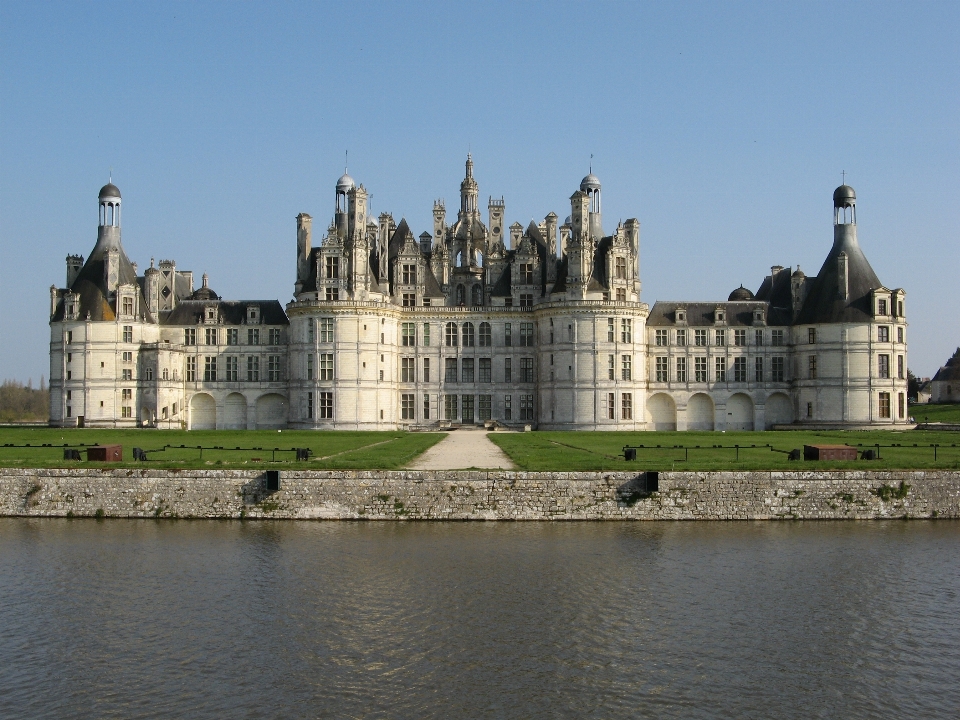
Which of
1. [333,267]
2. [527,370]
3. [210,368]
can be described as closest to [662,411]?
[527,370]

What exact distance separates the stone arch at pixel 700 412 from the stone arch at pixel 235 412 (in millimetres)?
33426

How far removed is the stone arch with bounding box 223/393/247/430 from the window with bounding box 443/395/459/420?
15.1 m

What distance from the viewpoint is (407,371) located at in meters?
77.9

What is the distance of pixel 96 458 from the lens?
131 feet

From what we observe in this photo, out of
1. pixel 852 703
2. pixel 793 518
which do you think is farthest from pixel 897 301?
pixel 852 703

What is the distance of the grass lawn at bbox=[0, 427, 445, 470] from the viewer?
37.9 metres

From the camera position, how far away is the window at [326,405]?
73.0 metres

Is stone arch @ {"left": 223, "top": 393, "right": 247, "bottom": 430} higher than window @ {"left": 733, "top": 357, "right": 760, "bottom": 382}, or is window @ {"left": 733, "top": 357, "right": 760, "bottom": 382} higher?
window @ {"left": 733, "top": 357, "right": 760, "bottom": 382}

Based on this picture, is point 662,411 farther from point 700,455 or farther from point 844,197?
point 700,455

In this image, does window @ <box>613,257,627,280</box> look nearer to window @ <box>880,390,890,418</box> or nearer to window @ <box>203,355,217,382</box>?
window @ <box>880,390,890,418</box>

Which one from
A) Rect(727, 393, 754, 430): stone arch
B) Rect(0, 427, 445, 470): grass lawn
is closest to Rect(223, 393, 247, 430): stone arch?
Rect(0, 427, 445, 470): grass lawn

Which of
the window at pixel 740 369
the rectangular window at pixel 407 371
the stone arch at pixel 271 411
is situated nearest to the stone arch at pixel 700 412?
the window at pixel 740 369

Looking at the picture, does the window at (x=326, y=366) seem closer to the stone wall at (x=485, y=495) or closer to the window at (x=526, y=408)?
the window at (x=526, y=408)

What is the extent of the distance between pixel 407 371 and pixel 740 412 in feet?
82.4
